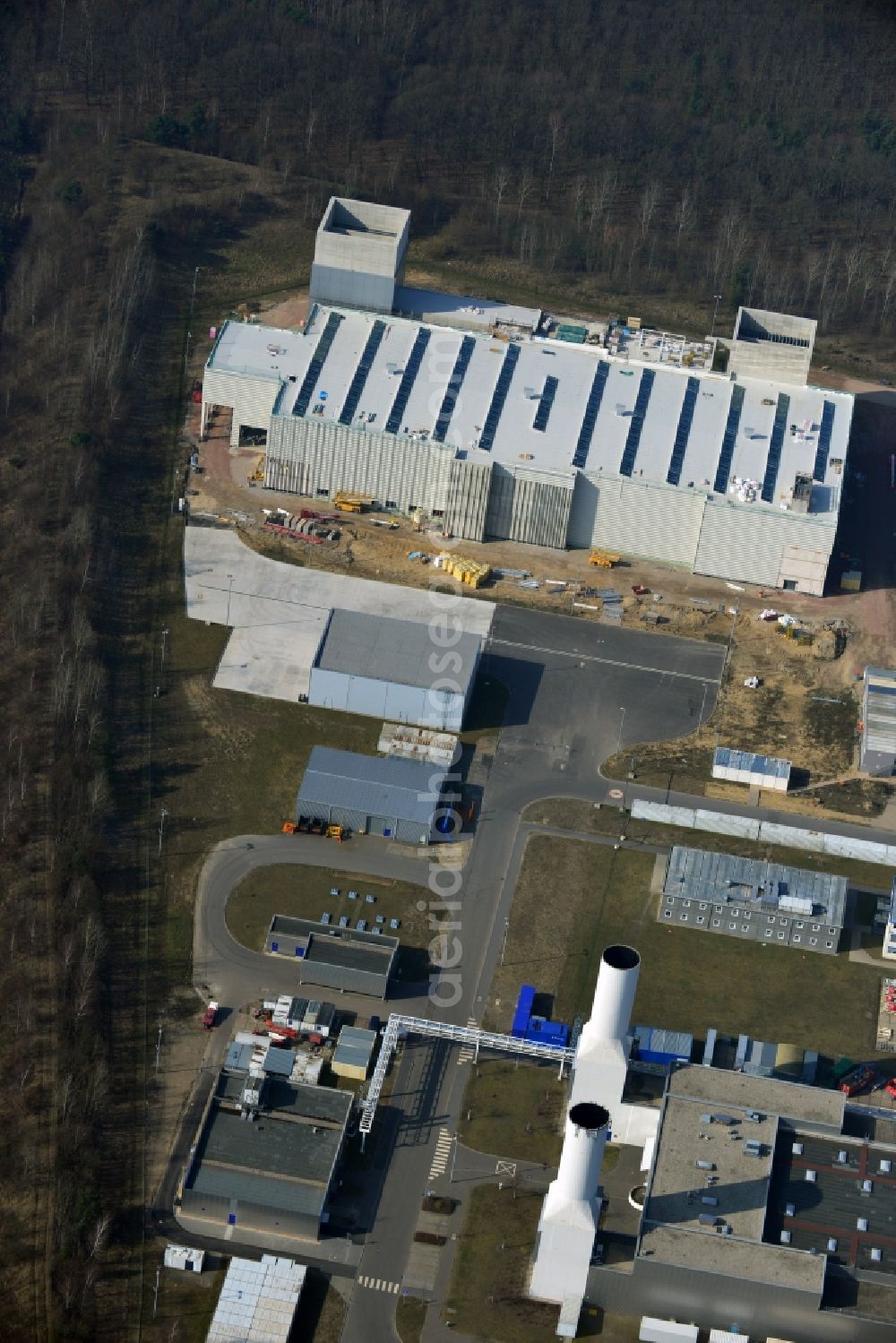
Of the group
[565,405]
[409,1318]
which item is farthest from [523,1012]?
[565,405]

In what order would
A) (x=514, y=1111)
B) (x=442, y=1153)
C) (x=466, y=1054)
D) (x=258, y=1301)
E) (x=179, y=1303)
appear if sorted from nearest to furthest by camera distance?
(x=258, y=1301)
(x=179, y=1303)
(x=442, y=1153)
(x=514, y=1111)
(x=466, y=1054)

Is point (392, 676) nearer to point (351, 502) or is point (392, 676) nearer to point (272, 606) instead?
point (272, 606)

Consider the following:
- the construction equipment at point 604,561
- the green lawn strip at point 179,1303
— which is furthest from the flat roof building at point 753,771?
the green lawn strip at point 179,1303

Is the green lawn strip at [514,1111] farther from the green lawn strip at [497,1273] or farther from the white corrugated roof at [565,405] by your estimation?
the white corrugated roof at [565,405]

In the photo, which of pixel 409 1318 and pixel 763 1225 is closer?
pixel 409 1318

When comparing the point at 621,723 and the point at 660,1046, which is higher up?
the point at 621,723

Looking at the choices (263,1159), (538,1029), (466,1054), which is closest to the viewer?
(263,1159)

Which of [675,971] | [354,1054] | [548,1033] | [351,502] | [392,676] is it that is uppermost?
[351,502]

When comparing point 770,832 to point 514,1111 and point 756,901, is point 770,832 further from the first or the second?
point 514,1111
